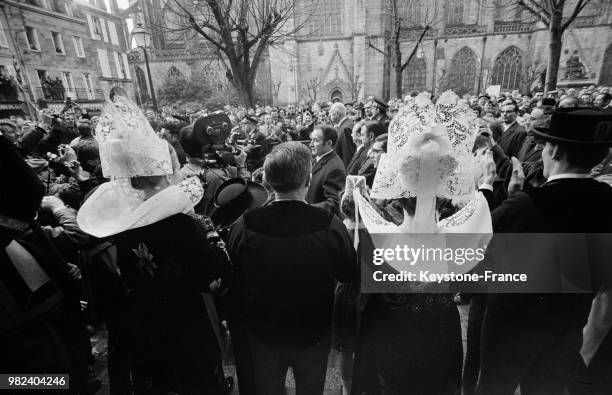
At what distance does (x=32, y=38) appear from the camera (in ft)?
67.8

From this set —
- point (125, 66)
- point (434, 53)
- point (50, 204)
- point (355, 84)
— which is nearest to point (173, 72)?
point (125, 66)

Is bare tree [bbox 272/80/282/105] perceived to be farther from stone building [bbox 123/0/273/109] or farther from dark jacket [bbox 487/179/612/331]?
dark jacket [bbox 487/179/612/331]

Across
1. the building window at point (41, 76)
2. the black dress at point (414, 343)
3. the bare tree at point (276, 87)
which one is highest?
the building window at point (41, 76)

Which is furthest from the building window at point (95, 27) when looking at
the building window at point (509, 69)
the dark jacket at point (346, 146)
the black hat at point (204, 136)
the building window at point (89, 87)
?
the building window at point (509, 69)

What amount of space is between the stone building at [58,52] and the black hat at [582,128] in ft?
79.1

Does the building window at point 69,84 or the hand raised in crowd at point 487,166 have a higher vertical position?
the building window at point 69,84

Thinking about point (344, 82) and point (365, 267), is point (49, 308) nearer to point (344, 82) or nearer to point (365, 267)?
point (365, 267)

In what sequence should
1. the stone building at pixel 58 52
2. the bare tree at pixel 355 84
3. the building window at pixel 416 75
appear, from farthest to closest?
the building window at pixel 416 75, the bare tree at pixel 355 84, the stone building at pixel 58 52

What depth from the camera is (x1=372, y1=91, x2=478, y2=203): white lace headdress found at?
1.41 metres

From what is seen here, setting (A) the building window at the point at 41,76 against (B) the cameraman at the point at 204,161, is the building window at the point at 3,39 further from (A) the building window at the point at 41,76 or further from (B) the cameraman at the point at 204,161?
(B) the cameraman at the point at 204,161

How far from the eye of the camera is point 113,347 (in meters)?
1.98

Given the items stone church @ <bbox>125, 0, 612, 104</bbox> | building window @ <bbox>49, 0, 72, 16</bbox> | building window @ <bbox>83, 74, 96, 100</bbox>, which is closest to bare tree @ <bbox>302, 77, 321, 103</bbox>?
stone church @ <bbox>125, 0, 612, 104</bbox>

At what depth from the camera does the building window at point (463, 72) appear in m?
30.3

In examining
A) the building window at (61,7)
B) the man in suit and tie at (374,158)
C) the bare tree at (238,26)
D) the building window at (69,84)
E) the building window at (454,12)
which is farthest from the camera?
the building window at (454,12)
